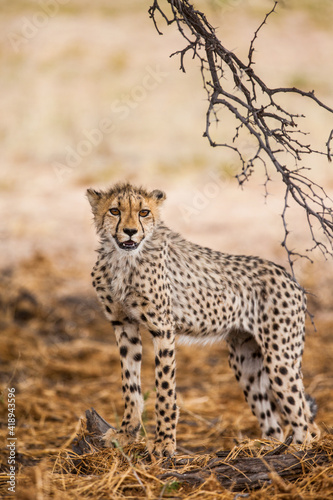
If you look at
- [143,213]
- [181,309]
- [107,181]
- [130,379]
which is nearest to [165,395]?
[130,379]

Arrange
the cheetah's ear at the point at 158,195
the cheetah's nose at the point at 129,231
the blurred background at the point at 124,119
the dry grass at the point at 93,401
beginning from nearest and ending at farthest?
1. the dry grass at the point at 93,401
2. the cheetah's nose at the point at 129,231
3. the cheetah's ear at the point at 158,195
4. the blurred background at the point at 124,119

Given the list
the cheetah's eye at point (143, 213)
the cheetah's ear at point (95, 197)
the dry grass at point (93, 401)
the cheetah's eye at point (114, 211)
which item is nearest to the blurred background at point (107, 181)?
the dry grass at point (93, 401)

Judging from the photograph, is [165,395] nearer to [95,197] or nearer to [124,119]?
[95,197]

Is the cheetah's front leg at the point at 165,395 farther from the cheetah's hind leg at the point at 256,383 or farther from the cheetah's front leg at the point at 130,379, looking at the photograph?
the cheetah's hind leg at the point at 256,383

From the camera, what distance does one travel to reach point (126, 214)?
12.3 ft

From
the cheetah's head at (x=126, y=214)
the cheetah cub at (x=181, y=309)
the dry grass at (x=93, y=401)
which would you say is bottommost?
the dry grass at (x=93, y=401)

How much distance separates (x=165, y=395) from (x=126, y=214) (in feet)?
3.73

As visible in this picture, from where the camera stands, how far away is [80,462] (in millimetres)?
3557

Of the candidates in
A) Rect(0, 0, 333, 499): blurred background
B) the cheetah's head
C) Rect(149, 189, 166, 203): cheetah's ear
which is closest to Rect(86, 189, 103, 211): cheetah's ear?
the cheetah's head

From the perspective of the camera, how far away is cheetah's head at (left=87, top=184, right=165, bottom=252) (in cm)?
369

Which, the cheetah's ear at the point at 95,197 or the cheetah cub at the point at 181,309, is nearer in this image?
the cheetah cub at the point at 181,309

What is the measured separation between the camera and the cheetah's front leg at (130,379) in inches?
154

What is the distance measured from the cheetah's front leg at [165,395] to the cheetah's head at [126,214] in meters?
0.64

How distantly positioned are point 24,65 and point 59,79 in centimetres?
121
